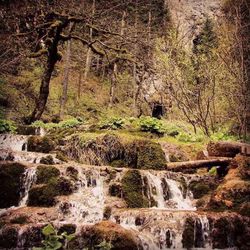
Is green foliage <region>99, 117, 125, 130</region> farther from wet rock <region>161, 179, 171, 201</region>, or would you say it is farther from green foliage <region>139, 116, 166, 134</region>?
wet rock <region>161, 179, 171, 201</region>

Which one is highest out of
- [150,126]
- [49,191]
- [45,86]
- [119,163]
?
[45,86]

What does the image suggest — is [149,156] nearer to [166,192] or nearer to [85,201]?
[166,192]

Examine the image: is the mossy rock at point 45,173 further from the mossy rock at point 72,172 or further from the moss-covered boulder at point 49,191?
the mossy rock at point 72,172

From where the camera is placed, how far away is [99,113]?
2650 cm

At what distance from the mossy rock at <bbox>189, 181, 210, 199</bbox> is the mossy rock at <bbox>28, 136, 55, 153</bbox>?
13.7 feet

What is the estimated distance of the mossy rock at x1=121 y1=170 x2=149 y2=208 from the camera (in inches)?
397

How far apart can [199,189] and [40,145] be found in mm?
4674

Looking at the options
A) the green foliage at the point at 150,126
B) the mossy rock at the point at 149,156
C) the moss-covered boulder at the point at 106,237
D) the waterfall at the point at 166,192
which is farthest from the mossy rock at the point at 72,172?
the green foliage at the point at 150,126

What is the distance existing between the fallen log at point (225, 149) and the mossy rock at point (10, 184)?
5112mm

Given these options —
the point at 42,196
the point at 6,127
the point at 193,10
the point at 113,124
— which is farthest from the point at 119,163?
the point at 193,10

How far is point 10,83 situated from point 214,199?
16.8 meters

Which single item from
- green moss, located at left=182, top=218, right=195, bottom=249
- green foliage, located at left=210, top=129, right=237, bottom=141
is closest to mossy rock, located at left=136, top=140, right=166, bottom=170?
green foliage, located at left=210, top=129, right=237, bottom=141

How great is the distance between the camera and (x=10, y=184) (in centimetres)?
952

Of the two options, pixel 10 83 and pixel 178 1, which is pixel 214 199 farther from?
pixel 178 1
